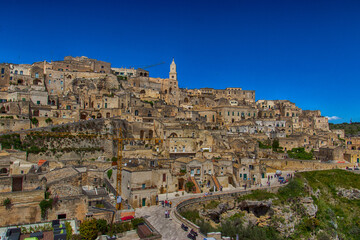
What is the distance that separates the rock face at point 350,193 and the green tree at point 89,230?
107 ft

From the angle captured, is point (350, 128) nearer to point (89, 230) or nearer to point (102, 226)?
point (102, 226)

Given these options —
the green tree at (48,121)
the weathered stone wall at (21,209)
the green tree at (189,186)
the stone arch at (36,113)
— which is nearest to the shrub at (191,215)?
the green tree at (189,186)

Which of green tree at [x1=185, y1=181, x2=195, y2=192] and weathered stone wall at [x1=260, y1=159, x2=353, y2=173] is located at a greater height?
weathered stone wall at [x1=260, y1=159, x2=353, y2=173]

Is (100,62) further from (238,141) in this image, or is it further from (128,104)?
(238,141)

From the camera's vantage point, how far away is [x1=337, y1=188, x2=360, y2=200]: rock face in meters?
35.6

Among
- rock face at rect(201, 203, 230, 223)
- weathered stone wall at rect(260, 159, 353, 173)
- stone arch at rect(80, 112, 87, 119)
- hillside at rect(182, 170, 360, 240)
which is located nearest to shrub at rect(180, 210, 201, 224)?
hillside at rect(182, 170, 360, 240)

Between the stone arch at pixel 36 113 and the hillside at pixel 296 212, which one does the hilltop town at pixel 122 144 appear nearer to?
the stone arch at pixel 36 113

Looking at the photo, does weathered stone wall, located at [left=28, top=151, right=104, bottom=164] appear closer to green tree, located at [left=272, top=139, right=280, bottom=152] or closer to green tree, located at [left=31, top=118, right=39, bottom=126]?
green tree, located at [left=31, top=118, right=39, bottom=126]

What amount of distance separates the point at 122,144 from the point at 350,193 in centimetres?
3219

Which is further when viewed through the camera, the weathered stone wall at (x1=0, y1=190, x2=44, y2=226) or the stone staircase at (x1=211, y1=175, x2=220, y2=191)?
the stone staircase at (x1=211, y1=175, x2=220, y2=191)

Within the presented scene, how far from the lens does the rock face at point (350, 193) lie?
35.6 m

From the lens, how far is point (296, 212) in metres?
32.4

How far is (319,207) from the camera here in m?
34.0

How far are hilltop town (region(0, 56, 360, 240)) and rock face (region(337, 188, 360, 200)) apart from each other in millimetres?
6139
